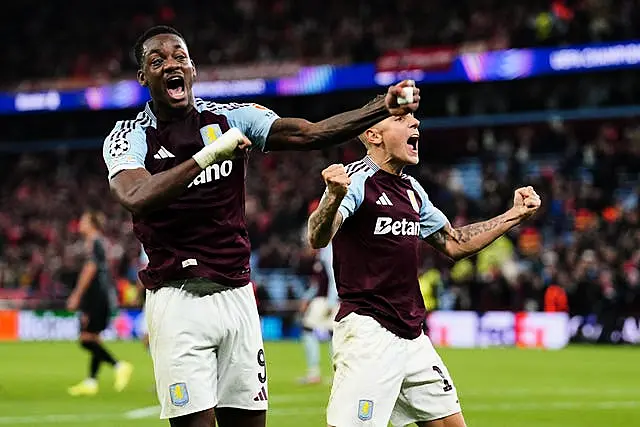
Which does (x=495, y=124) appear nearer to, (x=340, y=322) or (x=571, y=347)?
(x=571, y=347)

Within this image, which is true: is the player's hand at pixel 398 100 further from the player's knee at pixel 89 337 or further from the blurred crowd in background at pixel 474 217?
the blurred crowd in background at pixel 474 217

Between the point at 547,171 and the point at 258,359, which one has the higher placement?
the point at 547,171

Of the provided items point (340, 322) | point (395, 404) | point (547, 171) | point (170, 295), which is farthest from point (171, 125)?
point (547, 171)

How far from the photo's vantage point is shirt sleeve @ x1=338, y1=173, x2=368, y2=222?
6633mm

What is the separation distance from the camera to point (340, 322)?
684 centimetres

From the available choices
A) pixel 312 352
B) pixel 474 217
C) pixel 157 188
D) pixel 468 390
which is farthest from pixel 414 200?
pixel 474 217

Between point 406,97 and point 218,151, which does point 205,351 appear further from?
point 406,97

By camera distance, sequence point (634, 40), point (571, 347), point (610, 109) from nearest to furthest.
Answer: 1. point (571, 347)
2. point (634, 40)
3. point (610, 109)

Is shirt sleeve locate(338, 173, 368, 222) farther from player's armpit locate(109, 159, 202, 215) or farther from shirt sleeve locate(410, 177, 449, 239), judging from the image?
player's armpit locate(109, 159, 202, 215)

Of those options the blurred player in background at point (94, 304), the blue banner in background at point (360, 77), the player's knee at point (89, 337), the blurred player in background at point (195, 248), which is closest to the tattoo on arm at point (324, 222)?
the blurred player in background at point (195, 248)

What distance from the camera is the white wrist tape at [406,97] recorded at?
4.93m

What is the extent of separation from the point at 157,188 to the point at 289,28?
33.4 meters

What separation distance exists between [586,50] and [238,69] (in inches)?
431

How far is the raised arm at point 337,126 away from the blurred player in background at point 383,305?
1.05 m
